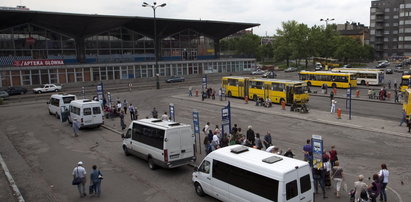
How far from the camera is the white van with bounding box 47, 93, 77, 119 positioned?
3075 cm

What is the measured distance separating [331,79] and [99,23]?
44.2 metres

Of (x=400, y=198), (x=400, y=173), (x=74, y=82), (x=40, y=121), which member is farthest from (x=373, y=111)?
(x=74, y=82)

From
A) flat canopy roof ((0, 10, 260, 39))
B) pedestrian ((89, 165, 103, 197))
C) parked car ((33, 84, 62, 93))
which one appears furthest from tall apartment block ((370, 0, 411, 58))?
→ pedestrian ((89, 165, 103, 197))

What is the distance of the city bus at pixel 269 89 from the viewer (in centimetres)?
3497

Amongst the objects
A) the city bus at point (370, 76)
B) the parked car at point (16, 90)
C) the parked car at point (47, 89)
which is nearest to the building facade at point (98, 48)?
the parked car at point (16, 90)

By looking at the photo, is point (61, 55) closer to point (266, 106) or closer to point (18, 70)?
point (18, 70)

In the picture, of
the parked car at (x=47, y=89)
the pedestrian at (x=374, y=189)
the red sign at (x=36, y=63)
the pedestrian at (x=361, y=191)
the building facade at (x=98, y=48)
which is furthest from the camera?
the building facade at (x=98, y=48)

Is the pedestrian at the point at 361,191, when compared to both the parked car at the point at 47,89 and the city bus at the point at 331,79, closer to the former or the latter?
the city bus at the point at 331,79

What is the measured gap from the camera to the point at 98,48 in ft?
239

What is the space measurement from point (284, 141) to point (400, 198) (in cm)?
914

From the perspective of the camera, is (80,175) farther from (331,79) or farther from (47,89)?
(47,89)

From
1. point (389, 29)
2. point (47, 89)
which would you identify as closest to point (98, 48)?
point (47, 89)

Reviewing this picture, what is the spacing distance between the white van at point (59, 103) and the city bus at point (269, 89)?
1934 cm

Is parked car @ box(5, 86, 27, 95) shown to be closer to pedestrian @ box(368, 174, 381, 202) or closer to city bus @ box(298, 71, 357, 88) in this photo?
city bus @ box(298, 71, 357, 88)
